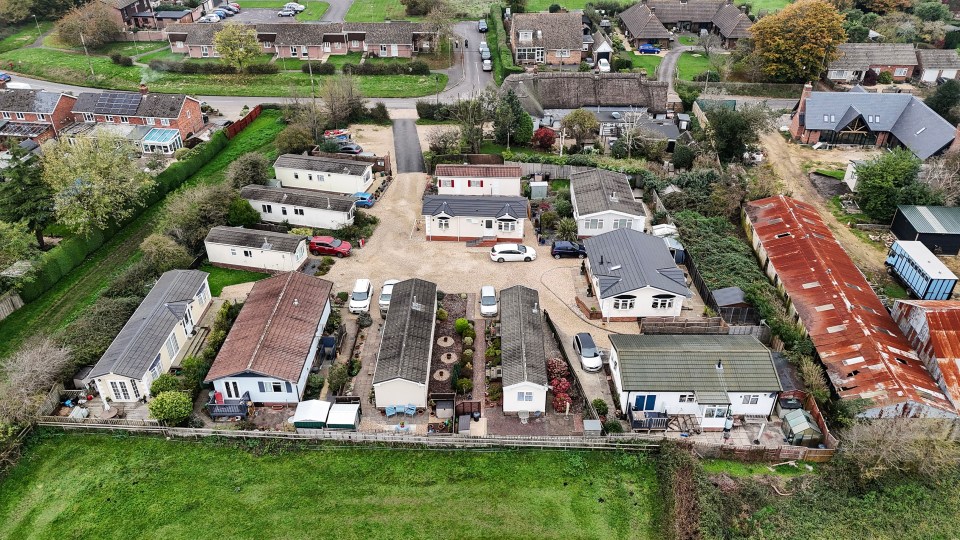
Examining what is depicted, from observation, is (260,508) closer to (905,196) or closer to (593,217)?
(593,217)

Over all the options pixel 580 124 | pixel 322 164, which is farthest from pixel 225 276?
pixel 580 124

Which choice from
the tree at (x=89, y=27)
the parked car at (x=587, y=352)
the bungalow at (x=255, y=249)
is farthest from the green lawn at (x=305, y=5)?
the parked car at (x=587, y=352)

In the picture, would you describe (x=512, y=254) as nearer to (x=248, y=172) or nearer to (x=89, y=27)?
(x=248, y=172)

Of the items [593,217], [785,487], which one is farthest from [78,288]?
[785,487]

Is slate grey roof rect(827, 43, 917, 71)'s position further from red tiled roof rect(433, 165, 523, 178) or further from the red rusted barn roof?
the red rusted barn roof

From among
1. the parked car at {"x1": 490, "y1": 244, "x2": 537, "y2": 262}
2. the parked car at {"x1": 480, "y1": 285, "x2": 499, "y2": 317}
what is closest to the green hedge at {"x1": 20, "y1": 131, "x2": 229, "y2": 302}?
the parked car at {"x1": 480, "y1": 285, "x2": 499, "y2": 317}

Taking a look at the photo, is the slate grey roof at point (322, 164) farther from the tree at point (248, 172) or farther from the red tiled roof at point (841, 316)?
the red tiled roof at point (841, 316)
